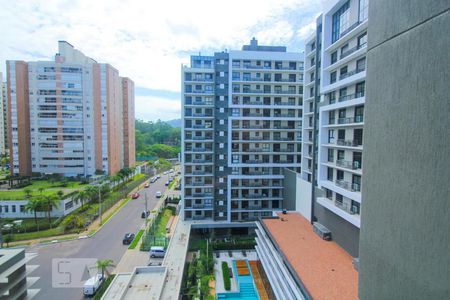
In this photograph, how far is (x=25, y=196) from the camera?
1409 inches

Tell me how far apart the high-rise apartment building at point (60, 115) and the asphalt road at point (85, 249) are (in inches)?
792

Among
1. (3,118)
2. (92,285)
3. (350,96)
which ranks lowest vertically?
(92,285)

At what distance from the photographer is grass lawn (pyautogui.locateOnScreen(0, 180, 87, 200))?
36031mm

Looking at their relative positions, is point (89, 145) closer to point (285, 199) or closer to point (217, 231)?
point (217, 231)

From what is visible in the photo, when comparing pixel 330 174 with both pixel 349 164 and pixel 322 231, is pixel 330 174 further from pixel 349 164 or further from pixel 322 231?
pixel 322 231

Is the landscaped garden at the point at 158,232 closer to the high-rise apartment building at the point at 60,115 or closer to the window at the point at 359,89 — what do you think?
the high-rise apartment building at the point at 60,115

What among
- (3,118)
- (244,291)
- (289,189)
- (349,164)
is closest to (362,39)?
(349,164)

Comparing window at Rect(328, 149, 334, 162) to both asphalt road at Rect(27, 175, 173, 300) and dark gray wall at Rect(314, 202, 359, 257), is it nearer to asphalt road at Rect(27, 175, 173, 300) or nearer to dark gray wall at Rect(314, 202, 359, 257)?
dark gray wall at Rect(314, 202, 359, 257)

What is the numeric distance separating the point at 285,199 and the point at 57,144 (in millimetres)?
48401

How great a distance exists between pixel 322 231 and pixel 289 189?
419 inches

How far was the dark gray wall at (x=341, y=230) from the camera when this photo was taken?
16.3 m

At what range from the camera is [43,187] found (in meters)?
42.1

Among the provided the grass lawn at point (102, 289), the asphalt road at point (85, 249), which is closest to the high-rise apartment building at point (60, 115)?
the asphalt road at point (85, 249)

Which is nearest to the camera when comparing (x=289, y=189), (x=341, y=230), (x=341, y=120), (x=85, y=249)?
(x=341, y=120)
